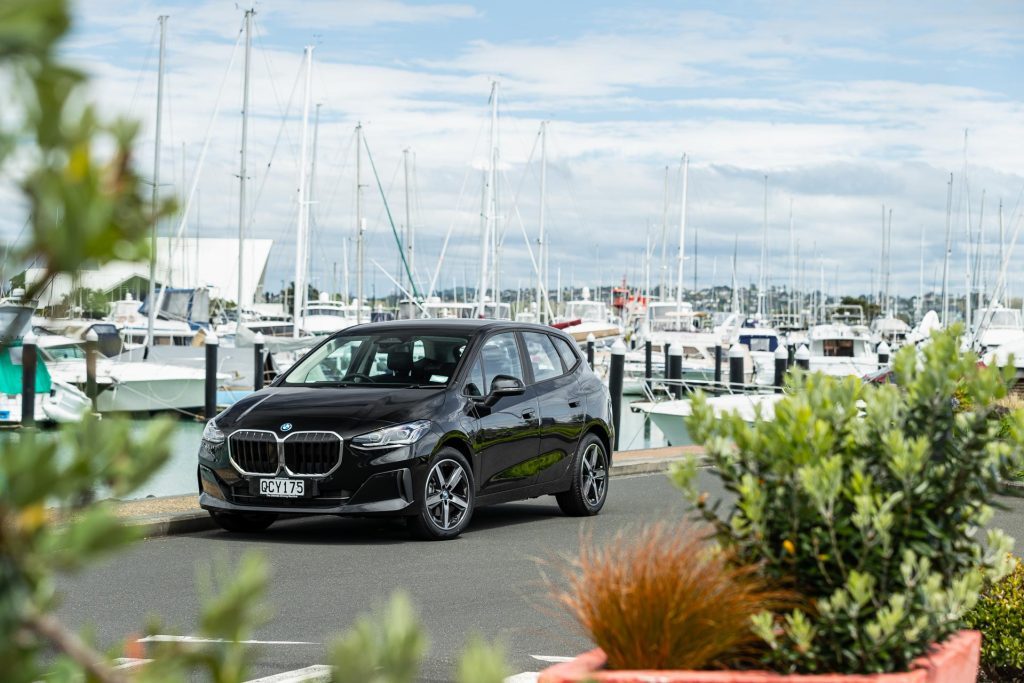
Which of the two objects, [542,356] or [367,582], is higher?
[542,356]

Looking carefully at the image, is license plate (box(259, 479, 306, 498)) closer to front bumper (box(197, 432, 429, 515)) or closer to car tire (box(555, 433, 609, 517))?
front bumper (box(197, 432, 429, 515))

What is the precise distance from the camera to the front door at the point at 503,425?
13438 millimetres

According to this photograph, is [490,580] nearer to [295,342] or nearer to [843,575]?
[843,575]

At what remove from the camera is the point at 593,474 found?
50.0 ft

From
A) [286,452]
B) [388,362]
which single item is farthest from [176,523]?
[388,362]

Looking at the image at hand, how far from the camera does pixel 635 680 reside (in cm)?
437

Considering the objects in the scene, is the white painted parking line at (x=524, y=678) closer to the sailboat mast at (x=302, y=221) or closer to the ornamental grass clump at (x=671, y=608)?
the ornamental grass clump at (x=671, y=608)

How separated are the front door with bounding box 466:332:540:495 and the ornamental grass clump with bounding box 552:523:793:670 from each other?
27.6 ft

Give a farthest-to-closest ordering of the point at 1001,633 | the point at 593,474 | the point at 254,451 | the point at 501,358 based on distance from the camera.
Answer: the point at 593,474, the point at 501,358, the point at 254,451, the point at 1001,633

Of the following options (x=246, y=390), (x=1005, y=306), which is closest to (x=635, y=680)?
(x=246, y=390)

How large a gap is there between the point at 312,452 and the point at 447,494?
4.22 ft

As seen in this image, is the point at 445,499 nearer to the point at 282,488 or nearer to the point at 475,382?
the point at 475,382

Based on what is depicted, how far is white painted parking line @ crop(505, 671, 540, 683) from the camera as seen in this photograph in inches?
283

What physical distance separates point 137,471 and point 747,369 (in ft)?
187
